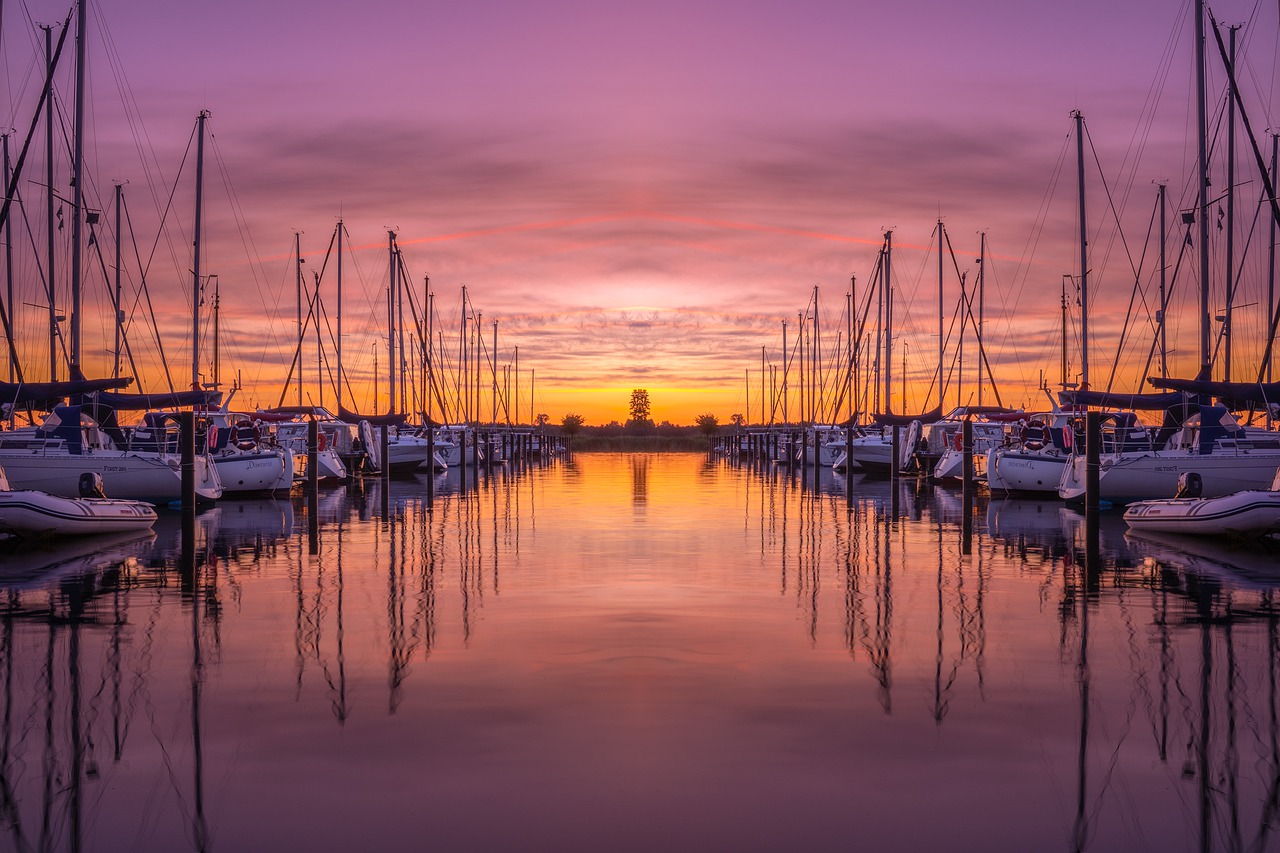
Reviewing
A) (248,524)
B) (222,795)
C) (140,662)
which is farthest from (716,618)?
(248,524)

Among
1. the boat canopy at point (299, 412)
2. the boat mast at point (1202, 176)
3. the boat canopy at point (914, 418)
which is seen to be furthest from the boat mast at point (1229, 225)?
the boat canopy at point (299, 412)

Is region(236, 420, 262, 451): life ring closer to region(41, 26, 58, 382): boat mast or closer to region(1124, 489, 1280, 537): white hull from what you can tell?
region(41, 26, 58, 382): boat mast


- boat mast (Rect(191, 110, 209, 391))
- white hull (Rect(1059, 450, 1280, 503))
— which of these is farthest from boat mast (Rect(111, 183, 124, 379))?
white hull (Rect(1059, 450, 1280, 503))

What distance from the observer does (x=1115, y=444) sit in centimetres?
3269

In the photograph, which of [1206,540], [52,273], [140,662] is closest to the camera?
[140,662]

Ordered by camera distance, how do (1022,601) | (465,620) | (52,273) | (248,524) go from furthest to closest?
(52,273)
(248,524)
(1022,601)
(465,620)

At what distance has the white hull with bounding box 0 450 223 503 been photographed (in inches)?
1121

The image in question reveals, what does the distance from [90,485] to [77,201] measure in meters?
10.5

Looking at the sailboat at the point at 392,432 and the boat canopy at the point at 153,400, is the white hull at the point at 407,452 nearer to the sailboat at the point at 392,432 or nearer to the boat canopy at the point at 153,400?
the sailboat at the point at 392,432

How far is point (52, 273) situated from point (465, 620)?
2772 cm

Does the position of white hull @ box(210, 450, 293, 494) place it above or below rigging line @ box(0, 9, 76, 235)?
below

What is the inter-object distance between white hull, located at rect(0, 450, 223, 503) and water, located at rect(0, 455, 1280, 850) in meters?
11.1

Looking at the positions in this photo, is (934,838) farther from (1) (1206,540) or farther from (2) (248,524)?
(2) (248,524)

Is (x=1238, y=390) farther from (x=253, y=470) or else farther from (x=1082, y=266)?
(x=253, y=470)
